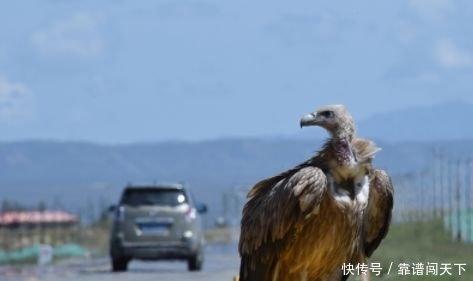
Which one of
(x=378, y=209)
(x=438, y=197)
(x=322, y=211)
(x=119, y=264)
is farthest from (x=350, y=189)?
(x=438, y=197)

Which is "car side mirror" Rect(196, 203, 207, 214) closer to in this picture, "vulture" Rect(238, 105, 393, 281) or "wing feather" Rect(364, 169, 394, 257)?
"wing feather" Rect(364, 169, 394, 257)

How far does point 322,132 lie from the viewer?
692 inches

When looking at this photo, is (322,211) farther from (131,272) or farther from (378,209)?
(131,272)

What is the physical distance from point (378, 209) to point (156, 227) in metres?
22.6

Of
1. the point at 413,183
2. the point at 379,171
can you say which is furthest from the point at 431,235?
the point at 379,171

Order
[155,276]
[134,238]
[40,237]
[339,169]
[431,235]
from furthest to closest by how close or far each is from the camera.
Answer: [40,237], [431,235], [134,238], [155,276], [339,169]

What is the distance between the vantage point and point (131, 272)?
4006cm

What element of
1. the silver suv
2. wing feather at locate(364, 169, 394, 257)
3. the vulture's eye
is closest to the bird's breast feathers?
wing feather at locate(364, 169, 394, 257)

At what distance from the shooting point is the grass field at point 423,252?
27.3 metres

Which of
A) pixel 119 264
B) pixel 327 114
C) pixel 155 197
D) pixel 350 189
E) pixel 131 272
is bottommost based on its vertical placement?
pixel 131 272

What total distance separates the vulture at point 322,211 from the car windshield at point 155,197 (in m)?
22.3

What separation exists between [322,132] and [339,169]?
0.68 m

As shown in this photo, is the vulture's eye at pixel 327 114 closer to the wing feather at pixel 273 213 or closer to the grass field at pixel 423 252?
the wing feather at pixel 273 213

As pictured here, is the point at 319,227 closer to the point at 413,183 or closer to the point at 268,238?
the point at 268,238
